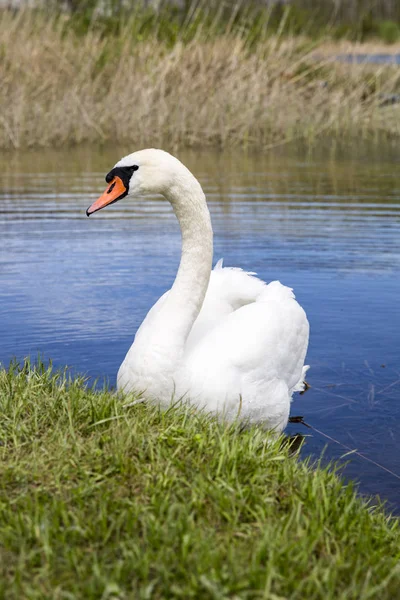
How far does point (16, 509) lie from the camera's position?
325 cm

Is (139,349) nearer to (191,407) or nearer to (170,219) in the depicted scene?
(191,407)

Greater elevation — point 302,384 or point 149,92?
point 149,92

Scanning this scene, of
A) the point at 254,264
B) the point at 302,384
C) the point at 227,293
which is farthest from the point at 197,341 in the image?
the point at 254,264

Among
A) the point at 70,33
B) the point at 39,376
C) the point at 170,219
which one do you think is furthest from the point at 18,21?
the point at 39,376

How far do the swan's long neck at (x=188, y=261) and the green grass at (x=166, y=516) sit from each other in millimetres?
657

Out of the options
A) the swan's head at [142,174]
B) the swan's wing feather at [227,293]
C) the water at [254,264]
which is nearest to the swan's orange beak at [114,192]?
the swan's head at [142,174]

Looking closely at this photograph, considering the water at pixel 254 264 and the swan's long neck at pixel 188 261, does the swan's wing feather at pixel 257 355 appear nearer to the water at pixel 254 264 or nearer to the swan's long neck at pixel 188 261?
the swan's long neck at pixel 188 261

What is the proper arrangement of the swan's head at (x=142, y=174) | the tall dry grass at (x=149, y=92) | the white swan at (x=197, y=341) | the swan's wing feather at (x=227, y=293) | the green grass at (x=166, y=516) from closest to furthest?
the green grass at (x=166, y=516)
the white swan at (x=197, y=341)
the swan's head at (x=142, y=174)
the swan's wing feather at (x=227, y=293)
the tall dry grass at (x=149, y=92)

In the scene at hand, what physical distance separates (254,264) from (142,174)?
3570 millimetres

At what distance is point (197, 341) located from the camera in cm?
481

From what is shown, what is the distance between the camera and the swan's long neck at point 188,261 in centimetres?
468

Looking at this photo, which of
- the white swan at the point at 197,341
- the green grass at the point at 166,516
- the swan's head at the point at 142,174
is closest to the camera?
the green grass at the point at 166,516

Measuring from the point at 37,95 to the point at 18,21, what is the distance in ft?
6.37

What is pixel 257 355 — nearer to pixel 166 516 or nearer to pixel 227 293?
pixel 227 293
